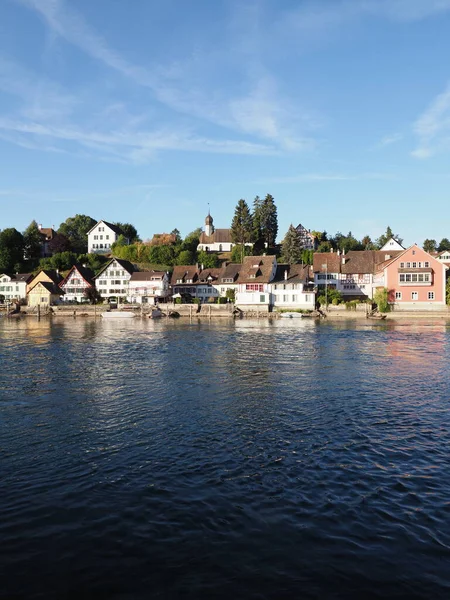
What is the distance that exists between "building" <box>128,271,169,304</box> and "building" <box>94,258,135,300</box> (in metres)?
2.68

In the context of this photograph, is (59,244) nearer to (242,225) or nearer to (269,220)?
(242,225)

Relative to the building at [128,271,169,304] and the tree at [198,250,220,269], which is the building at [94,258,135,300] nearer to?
the building at [128,271,169,304]

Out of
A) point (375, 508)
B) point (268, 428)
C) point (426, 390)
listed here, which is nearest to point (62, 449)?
point (268, 428)

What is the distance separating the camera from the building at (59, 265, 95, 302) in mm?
112562

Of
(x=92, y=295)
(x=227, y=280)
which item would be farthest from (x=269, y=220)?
(x=92, y=295)

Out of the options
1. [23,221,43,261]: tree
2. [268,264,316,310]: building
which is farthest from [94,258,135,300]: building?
[23,221,43,261]: tree

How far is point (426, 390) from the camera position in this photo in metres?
25.6

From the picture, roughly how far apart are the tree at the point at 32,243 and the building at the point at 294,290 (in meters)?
79.0

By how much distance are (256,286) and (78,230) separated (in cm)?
8279

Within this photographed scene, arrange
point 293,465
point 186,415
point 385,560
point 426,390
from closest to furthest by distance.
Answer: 1. point 385,560
2. point 293,465
3. point 186,415
4. point 426,390

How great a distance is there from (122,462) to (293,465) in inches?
220

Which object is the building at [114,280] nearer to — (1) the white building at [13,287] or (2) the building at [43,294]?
(2) the building at [43,294]

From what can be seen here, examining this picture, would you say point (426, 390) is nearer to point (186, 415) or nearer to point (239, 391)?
point (239, 391)

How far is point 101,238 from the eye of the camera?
142 m
